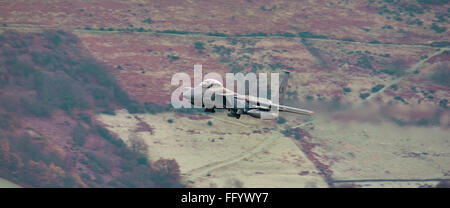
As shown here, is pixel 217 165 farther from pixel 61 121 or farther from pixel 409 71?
pixel 409 71

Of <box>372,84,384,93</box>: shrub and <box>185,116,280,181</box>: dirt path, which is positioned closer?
<box>185,116,280,181</box>: dirt path

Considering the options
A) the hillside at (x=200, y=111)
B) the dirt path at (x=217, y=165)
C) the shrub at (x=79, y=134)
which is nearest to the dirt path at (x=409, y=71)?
the hillside at (x=200, y=111)

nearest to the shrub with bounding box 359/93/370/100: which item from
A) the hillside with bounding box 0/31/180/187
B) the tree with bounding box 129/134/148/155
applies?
the hillside with bounding box 0/31/180/187

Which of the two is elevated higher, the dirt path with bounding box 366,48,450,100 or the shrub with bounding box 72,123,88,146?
the dirt path with bounding box 366,48,450,100

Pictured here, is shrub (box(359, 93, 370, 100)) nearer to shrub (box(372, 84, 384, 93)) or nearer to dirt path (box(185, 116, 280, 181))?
shrub (box(372, 84, 384, 93))

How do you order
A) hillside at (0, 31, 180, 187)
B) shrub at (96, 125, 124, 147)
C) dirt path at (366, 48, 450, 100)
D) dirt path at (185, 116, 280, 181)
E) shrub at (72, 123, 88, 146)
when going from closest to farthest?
dirt path at (185, 116, 280, 181) → hillside at (0, 31, 180, 187) → shrub at (96, 125, 124, 147) → shrub at (72, 123, 88, 146) → dirt path at (366, 48, 450, 100)

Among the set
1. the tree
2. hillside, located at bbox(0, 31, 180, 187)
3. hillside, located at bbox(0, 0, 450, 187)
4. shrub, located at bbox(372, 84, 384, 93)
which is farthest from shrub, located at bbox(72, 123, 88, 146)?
shrub, located at bbox(372, 84, 384, 93)

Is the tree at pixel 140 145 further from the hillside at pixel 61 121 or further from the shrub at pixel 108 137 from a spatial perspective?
the shrub at pixel 108 137

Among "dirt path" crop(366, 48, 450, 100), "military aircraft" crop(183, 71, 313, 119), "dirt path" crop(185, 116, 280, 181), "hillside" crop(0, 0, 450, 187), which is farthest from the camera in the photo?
"dirt path" crop(366, 48, 450, 100)

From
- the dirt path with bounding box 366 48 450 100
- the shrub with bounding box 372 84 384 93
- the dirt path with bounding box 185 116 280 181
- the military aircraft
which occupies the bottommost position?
the dirt path with bounding box 185 116 280 181
